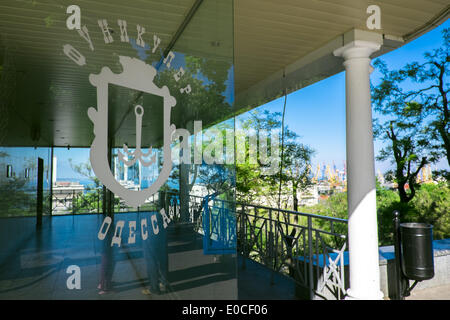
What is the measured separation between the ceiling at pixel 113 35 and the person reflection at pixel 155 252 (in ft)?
1.37

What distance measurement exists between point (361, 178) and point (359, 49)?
117cm

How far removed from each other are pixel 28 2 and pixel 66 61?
36 centimetres

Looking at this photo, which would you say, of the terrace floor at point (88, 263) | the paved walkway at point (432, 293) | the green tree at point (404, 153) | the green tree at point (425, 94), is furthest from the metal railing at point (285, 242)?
the green tree at point (425, 94)

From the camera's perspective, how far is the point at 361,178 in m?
2.86

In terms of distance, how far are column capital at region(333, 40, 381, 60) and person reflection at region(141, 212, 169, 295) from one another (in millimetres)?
2369

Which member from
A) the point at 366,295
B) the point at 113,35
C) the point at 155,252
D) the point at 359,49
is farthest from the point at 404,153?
the point at 113,35

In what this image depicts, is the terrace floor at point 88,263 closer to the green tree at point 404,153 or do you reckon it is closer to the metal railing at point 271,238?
the metal railing at point 271,238

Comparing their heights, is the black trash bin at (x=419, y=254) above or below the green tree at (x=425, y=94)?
below

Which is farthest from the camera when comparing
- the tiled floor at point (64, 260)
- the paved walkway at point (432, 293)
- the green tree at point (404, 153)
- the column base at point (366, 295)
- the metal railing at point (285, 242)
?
the green tree at point (404, 153)

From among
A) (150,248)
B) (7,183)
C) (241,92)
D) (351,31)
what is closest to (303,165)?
(241,92)

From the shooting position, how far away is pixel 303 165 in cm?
638

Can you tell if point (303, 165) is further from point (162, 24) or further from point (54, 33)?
point (54, 33)

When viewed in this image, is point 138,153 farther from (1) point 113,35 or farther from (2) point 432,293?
(2) point 432,293

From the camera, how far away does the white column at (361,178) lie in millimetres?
2748
